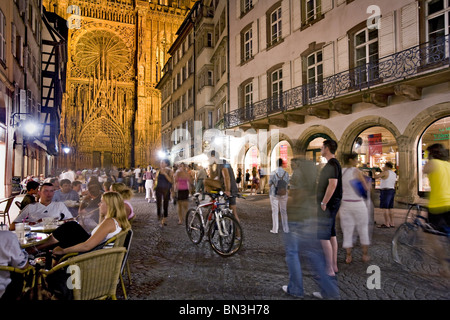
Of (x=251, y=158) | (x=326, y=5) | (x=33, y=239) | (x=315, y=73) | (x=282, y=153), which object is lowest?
(x=33, y=239)

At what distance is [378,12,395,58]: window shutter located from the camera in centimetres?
1268

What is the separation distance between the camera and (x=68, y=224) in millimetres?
4254

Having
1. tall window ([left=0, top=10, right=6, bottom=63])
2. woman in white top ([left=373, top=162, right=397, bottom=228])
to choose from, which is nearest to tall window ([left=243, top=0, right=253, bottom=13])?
tall window ([left=0, top=10, right=6, bottom=63])

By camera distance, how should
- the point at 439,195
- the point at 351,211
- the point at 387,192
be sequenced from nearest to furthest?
1. the point at 439,195
2. the point at 351,211
3. the point at 387,192

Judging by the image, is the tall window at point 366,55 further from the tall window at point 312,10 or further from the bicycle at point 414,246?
the bicycle at point 414,246

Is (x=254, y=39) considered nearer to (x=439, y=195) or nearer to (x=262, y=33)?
(x=262, y=33)

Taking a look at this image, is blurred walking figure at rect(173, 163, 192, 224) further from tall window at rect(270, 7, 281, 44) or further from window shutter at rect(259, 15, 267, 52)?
window shutter at rect(259, 15, 267, 52)

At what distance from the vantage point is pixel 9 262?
127 inches

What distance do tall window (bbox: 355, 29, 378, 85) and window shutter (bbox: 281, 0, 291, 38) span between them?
4.59m

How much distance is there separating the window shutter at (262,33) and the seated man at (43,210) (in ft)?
53.6

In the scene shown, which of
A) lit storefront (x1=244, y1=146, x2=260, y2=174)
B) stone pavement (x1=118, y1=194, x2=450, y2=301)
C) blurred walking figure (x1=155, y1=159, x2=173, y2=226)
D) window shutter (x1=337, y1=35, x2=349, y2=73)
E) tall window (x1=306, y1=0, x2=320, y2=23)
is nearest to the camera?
stone pavement (x1=118, y1=194, x2=450, y2=301)

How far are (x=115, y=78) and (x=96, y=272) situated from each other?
53756 millimetres

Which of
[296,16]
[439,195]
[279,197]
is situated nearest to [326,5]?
[296,16]
